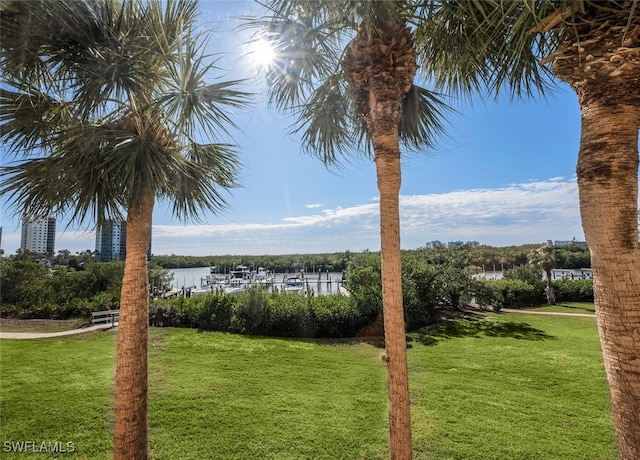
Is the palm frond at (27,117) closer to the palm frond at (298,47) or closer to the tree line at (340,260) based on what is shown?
the palm frond at (298,47)

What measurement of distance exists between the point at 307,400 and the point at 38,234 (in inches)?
193

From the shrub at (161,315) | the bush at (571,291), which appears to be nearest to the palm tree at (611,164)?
the shrub at (161,315)

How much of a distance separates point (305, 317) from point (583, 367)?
7.99 metres

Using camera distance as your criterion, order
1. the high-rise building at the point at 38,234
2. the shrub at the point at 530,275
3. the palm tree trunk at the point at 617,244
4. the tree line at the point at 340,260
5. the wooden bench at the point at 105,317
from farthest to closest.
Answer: the tree line at the point at 340,260 → the shrub at the point at 530,275 → the wooden bench at the point at 105,317 → the high-rise building at the point at 38,234 → the palm tree trunk at the point at 617,244

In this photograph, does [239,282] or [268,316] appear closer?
[268,316]

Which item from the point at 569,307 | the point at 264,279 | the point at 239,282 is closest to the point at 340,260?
the point at 264,279

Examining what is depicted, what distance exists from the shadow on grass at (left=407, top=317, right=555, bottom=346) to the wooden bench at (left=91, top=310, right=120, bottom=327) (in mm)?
10403

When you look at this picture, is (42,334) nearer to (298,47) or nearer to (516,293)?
(298,47)

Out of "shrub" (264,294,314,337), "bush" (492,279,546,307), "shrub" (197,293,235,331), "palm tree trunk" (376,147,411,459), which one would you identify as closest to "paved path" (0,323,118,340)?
"shrub" (197,293,235,331)

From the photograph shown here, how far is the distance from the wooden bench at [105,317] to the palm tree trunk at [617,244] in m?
12.8

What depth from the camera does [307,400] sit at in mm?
5711

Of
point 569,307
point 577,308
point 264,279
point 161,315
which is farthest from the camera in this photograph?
point 264,279

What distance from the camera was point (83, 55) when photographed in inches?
103

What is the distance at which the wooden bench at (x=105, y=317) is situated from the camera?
10.8 meters
